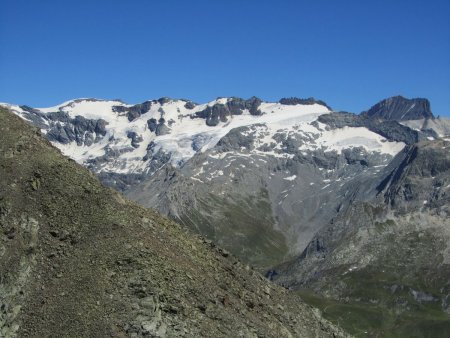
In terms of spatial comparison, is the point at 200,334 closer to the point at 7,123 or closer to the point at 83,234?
the point at 83,234

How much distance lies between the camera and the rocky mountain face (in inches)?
2127

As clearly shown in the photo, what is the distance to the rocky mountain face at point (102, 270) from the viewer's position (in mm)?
54031

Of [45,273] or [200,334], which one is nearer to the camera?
[200,334]

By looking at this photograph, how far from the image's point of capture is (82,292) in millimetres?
55281

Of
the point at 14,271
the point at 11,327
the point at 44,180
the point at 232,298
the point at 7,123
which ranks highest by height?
the point at 7,123

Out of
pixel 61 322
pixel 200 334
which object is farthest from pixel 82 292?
pixel 200 334

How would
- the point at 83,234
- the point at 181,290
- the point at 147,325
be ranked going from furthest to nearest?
1. the point at 83,234
2. the point at 181,290
3. the point at 147,325

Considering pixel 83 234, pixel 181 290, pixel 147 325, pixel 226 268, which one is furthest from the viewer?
pixel 226 268

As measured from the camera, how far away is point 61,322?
5350cm

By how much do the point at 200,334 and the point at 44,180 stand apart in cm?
2117

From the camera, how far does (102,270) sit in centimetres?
5669

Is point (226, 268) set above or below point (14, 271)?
above

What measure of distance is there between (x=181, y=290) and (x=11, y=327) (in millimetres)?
13394

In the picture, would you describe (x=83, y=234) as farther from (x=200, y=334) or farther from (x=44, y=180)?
(x=200, y=334)
